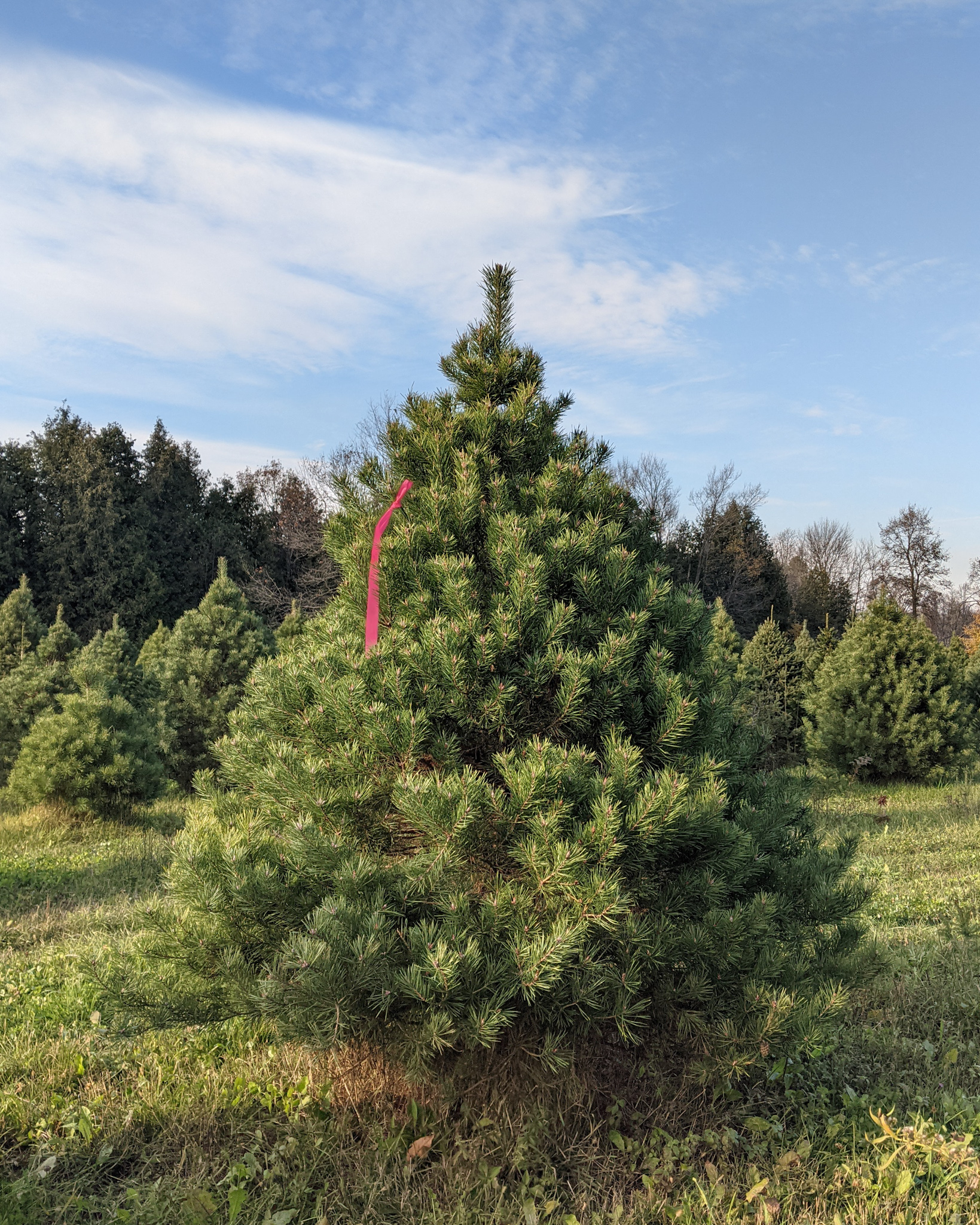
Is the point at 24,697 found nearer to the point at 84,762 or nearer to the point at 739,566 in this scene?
the point at 84,762

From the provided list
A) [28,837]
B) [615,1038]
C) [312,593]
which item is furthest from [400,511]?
[312,593]

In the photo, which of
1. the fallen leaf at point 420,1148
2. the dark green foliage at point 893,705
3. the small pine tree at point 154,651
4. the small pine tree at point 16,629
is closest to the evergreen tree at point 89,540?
the small pine tree at point 154,651

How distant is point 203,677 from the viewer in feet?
47.8

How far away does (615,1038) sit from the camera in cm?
348

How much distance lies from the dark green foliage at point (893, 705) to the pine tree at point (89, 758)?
1121cm

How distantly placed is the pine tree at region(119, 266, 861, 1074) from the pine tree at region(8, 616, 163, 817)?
7839 mm

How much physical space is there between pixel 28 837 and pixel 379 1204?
29.6ft

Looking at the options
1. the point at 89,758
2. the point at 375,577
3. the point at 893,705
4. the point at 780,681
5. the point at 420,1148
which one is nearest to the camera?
the point at 420,1148

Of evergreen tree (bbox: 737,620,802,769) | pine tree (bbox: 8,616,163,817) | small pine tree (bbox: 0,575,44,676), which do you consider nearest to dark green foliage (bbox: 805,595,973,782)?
evergreen tree (bbox: 737,620,802,769)

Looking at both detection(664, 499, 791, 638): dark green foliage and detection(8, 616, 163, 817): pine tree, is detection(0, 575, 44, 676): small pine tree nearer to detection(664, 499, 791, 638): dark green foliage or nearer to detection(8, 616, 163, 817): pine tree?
detection(8, 616, 163, 817): pine tree

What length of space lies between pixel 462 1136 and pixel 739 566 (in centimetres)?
3668

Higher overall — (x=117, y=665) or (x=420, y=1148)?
→ (x=117, y=665)

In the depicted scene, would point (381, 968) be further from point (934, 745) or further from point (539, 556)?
point (934, 745)

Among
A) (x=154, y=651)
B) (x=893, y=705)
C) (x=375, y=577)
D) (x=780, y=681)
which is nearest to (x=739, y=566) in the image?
(x=780, y=681)
